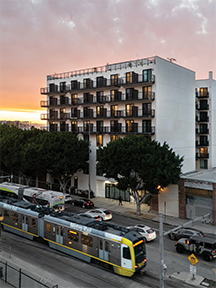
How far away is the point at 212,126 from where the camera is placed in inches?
2298

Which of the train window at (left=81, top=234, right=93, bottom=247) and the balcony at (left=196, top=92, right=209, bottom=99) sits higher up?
the balcony at (left=196, top=92, right=209, bottom=99)

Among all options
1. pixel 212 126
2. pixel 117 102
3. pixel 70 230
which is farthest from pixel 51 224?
pixel 212 126

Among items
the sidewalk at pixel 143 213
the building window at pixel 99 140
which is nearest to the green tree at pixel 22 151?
the building window at pixel 99 140

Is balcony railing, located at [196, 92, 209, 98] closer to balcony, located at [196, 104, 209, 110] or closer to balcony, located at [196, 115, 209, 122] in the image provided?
balcony, located at [196, 104, 209, 110]

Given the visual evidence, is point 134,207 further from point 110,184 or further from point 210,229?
point 210,229

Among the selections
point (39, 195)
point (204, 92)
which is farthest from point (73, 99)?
point (204, 92)

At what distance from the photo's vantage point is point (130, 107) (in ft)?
144

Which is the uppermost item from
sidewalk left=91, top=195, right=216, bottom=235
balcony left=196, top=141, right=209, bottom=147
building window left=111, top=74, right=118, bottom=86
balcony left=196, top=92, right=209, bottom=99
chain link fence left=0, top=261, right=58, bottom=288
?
building window left=111, top=74, right=118, bottom=86

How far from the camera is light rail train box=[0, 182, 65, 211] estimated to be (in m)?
33.9

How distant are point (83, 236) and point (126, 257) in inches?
167

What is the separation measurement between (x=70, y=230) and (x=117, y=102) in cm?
2781

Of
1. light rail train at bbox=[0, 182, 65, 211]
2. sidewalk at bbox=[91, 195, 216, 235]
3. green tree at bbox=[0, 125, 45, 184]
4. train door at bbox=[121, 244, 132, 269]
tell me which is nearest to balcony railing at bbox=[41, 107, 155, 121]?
green tree at bbox=[0, 125, 45, 184]

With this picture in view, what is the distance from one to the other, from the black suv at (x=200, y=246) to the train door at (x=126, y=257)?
6.97 meters

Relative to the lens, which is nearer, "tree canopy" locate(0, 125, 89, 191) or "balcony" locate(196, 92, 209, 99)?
"tree canopy" locate(0, 125, 89, 191)
